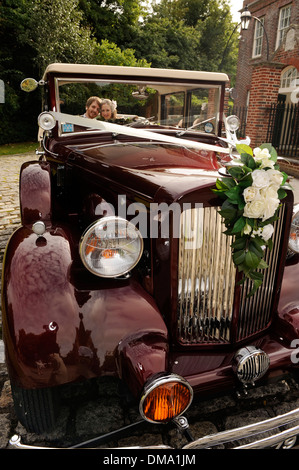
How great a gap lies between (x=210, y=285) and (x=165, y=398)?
585mm

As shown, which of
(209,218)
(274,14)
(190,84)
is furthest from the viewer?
(274,14)

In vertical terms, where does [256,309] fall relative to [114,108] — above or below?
below

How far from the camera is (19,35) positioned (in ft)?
43.4

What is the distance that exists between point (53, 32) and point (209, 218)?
45.5 ft

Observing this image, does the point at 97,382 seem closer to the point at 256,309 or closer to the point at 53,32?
the point at 256,309

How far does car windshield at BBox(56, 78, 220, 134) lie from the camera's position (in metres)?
3.03

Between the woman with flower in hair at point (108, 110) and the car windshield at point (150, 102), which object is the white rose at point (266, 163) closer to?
the car windshield at point (150, 102)

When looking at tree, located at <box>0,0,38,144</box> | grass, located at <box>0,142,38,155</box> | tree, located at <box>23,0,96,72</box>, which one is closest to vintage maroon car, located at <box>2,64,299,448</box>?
grass, located at <box>0,142,38,155</box>

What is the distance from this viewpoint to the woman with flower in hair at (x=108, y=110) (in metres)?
3.08

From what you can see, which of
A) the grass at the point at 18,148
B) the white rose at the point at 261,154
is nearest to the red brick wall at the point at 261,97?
the white rose at the point at 261,154

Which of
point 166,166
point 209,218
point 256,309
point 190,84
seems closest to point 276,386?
point 256,309

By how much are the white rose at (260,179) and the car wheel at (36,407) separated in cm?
137

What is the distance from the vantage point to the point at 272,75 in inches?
337

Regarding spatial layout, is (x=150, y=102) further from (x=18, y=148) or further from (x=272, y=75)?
(x=18, y=148)
